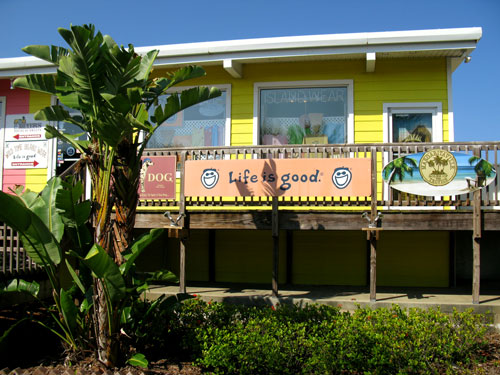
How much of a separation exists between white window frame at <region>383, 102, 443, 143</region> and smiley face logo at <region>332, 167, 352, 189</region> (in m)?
2.17

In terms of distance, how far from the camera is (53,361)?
19.7 ft

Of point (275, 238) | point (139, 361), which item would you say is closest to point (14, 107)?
point (275, 238)

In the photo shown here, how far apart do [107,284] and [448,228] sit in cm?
607

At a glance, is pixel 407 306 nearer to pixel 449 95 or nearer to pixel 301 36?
pixel 449 95

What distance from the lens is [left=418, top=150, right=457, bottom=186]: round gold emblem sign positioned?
8016 mm

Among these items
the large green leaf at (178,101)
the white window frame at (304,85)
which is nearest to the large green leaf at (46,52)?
the large green leaf at (178,101)

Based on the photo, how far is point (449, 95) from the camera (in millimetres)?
9742

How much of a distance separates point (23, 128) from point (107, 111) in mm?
7186

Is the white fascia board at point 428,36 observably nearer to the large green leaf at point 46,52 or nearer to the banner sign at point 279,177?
the banner sign at point 279,177

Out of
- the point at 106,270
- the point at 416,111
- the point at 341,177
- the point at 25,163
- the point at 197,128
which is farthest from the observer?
the point at 25,163

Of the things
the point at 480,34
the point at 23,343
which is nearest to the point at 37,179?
the point at 23,343

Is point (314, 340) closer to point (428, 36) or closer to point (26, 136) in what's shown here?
point (428, 36)

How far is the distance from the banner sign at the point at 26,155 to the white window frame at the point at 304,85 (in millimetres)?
5357

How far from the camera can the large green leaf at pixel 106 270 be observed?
4906 millimetres
